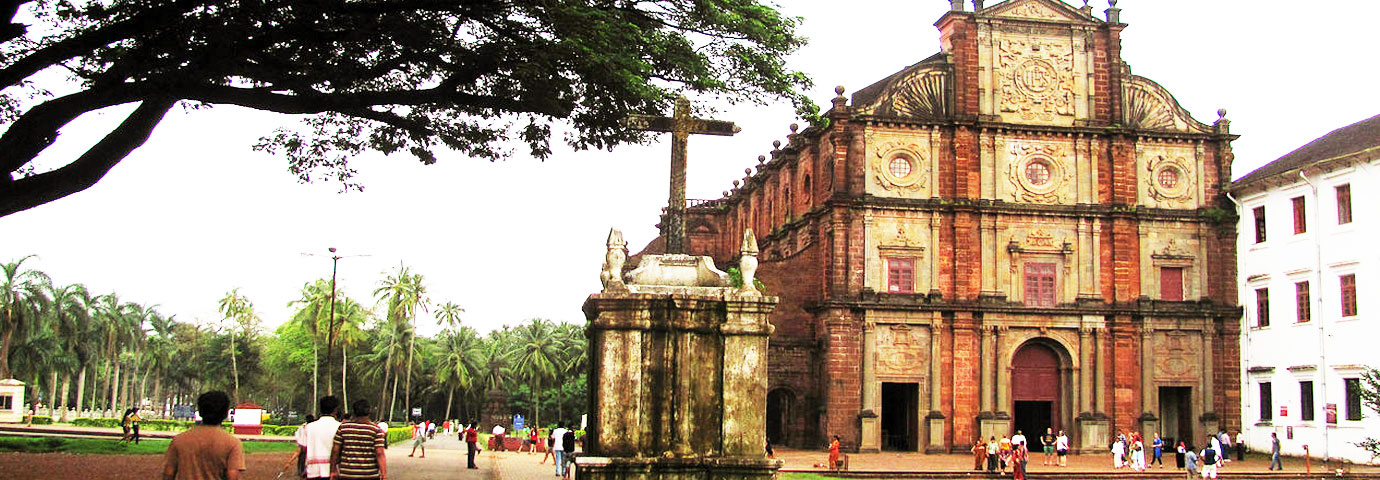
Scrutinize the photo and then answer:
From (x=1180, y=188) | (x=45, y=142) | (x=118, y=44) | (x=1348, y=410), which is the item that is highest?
(x=1180, y=188)

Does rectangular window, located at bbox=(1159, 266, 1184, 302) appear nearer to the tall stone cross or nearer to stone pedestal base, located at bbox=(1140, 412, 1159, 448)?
stone pedestal base, located at bbox=(1140, 412, 1159, 448)

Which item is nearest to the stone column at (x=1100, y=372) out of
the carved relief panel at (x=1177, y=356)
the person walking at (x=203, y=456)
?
the carved relief panel at (x=1177, y=356)

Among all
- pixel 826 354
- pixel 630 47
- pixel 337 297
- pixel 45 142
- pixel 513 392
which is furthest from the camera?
pixel 513 392

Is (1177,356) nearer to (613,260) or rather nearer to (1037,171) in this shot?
(1037,171)

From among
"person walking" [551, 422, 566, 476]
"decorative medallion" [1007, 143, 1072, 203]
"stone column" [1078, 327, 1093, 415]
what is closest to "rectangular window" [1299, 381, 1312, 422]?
"stone column" [1078, 327, 1093, 415]

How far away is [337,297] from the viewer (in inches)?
2515

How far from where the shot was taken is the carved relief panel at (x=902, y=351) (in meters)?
37.8

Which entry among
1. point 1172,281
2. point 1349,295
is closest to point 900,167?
point 1172,281

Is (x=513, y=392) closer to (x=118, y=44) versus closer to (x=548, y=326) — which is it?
(x=548, y=326)

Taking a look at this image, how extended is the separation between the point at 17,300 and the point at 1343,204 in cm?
4664

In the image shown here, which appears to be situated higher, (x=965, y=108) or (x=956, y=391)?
(x=965, y=108)

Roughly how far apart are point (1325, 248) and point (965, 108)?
10.5m

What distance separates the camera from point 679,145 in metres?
15.5

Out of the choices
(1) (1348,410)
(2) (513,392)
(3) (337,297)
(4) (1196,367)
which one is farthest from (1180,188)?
(2) (513,392)
